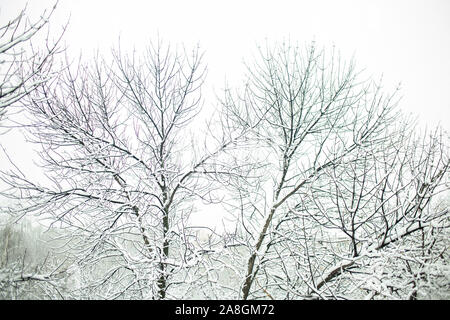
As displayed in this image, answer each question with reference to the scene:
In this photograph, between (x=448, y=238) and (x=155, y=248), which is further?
(x=155, y=248)

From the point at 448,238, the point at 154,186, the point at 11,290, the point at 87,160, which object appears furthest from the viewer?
the point at 154,186

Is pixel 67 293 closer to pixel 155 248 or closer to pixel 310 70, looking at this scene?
pixel 155 248

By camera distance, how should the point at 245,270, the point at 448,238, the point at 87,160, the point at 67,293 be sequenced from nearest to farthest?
the point at 448,238
the point at 67,293
the point at 245,270
the point at 87,160

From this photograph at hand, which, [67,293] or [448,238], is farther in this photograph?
[67,293]

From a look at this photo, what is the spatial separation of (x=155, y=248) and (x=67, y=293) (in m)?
1.40

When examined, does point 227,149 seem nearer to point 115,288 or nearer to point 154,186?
point 154,186

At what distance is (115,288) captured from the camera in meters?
4.60

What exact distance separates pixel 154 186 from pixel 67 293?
195cm

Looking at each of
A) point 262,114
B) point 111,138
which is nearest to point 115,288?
point 111,138

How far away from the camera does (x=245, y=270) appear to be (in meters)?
3.73

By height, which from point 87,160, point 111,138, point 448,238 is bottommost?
point 448,238

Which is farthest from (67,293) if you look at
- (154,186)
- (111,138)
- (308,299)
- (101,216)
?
(308,299)

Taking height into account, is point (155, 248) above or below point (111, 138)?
below

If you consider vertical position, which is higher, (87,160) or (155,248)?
(87,160)
